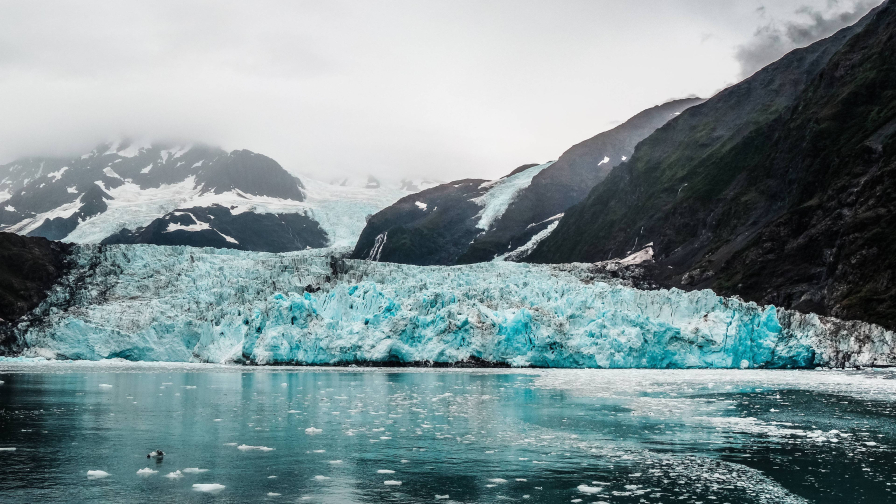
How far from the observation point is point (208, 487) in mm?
13461

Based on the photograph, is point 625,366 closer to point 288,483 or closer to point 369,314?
point 369,314

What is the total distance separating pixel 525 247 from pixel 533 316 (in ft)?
381

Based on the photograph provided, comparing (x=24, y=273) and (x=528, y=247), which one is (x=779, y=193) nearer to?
(x=528, y=247)

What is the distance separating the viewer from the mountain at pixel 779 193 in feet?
263

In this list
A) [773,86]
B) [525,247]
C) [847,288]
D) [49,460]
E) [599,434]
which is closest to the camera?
[49,460]

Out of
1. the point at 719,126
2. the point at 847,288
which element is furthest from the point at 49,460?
the point at 719,126

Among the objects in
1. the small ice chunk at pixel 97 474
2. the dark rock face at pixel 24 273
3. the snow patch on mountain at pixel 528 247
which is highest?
the snow patch on mountain at pixel 528 247

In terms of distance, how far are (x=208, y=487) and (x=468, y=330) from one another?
41.3 m

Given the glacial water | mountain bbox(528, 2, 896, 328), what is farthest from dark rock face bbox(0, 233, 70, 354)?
mountain bbox(528, 2, 896, 328)

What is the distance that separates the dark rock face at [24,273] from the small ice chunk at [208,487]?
62.0 m

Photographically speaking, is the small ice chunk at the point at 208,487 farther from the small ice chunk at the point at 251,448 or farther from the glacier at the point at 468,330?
the glacier at the point at 468,330

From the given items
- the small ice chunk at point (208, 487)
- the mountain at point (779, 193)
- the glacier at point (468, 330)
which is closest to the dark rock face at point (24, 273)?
the glacier at point (468, 330)

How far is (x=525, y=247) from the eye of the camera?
560 ft

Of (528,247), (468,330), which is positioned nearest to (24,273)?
(468,330)
